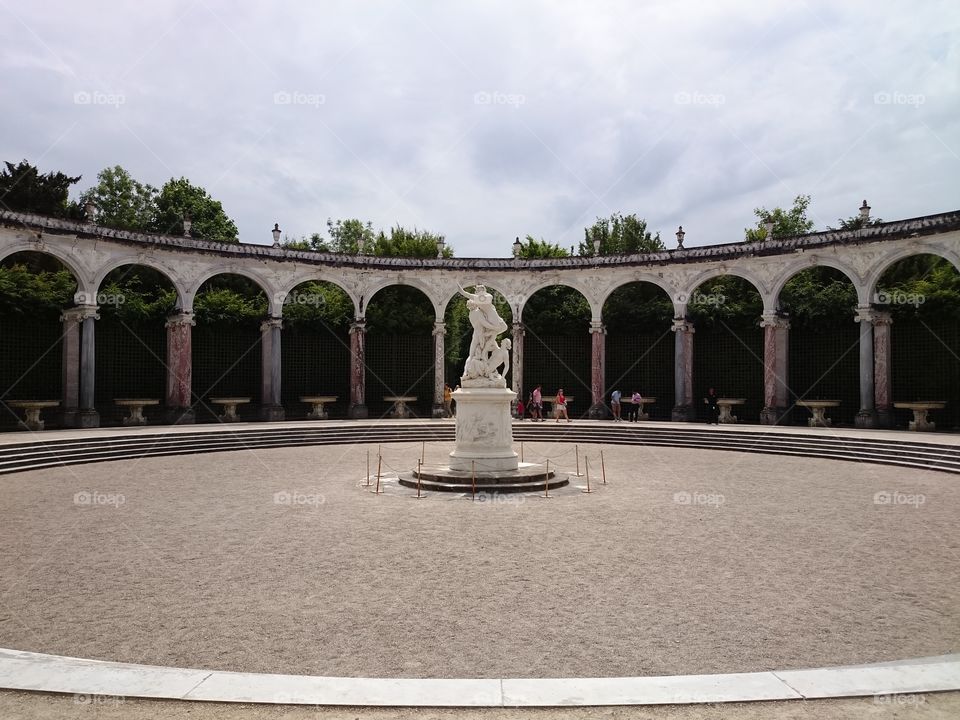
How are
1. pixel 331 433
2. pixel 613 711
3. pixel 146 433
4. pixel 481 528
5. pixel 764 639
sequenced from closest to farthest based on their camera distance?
1. pixel 613 711
2. pixel 764 639
3. pixel 481 528
4. pixel 146 433
5. pixel 331 433

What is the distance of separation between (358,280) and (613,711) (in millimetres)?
29234

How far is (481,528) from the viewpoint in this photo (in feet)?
32.8

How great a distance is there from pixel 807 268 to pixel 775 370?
445 centimetres

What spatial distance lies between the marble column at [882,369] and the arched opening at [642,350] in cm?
951

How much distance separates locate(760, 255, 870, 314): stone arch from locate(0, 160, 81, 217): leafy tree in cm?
3272

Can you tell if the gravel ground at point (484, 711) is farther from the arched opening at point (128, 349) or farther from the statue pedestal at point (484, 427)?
the arched opening at point (128, 349)

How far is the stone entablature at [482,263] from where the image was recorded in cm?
2458

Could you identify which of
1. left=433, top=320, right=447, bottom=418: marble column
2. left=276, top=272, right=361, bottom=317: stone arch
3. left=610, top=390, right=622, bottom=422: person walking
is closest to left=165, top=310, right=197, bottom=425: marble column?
left=276, top=272, right=361, bottom=317: stone arch

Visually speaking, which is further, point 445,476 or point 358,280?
point 358,280

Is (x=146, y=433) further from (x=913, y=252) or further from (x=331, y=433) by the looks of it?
(x=913, y=252)

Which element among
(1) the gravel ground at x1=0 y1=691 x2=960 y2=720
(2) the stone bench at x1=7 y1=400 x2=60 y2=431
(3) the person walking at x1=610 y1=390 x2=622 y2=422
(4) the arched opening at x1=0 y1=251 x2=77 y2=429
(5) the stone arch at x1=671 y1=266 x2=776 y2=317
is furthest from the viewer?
(3) the person walking at x1=610 y1=390 x2=622 y2=422

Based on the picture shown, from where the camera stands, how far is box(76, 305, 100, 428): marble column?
998 inches

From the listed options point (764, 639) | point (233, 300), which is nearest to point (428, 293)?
point (233, 300)

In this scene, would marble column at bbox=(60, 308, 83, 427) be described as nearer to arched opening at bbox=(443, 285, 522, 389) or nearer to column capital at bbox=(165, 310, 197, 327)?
column capital at bbox=(165, 310, 197, 327)
